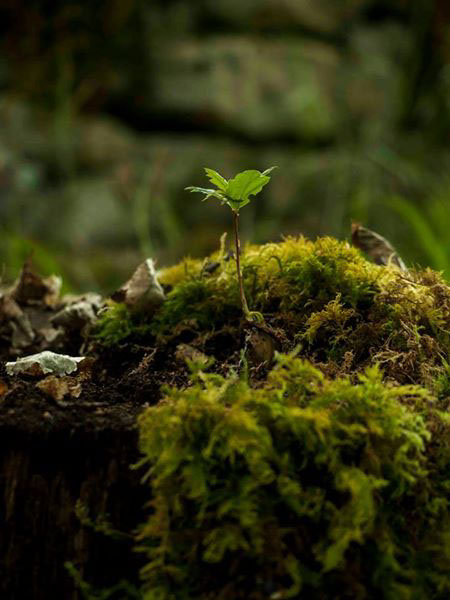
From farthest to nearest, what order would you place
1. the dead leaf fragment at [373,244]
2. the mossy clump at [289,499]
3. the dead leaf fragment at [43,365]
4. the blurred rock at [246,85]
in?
the blurred rock at [246,85] < the dead leaf fragment at [373,244] < the dead leaf fragment at [43,365] < the mossy clump at [289,499]

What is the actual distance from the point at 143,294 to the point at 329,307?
1.33ft

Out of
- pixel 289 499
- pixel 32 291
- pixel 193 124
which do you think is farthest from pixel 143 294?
pixel 193 124

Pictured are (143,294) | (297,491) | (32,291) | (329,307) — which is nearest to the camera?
(297,491)

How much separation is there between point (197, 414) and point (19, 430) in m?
0.26

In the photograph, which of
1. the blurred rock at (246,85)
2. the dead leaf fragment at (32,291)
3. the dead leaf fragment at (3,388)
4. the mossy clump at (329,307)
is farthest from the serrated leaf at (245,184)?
the blurred rock at (246,85)

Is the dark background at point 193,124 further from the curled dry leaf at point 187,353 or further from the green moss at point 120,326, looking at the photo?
the curled dry leaf at point 187,353

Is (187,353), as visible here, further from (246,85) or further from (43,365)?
(246,85)

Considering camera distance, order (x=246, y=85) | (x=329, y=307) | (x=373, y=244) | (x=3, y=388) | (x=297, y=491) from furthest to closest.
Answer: (x=246, y=85), (x=373, y=244), (x=329, y=307), (x=3, y=388), (x=297, y=491)

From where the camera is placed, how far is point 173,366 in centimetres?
126

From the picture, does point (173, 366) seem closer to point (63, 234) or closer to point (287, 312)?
point (287, 312)

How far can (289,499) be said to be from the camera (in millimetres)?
856

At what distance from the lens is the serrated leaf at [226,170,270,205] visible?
1.10 meters

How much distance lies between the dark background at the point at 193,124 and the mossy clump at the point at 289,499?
3539 mm

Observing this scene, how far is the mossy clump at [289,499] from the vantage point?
844mm
